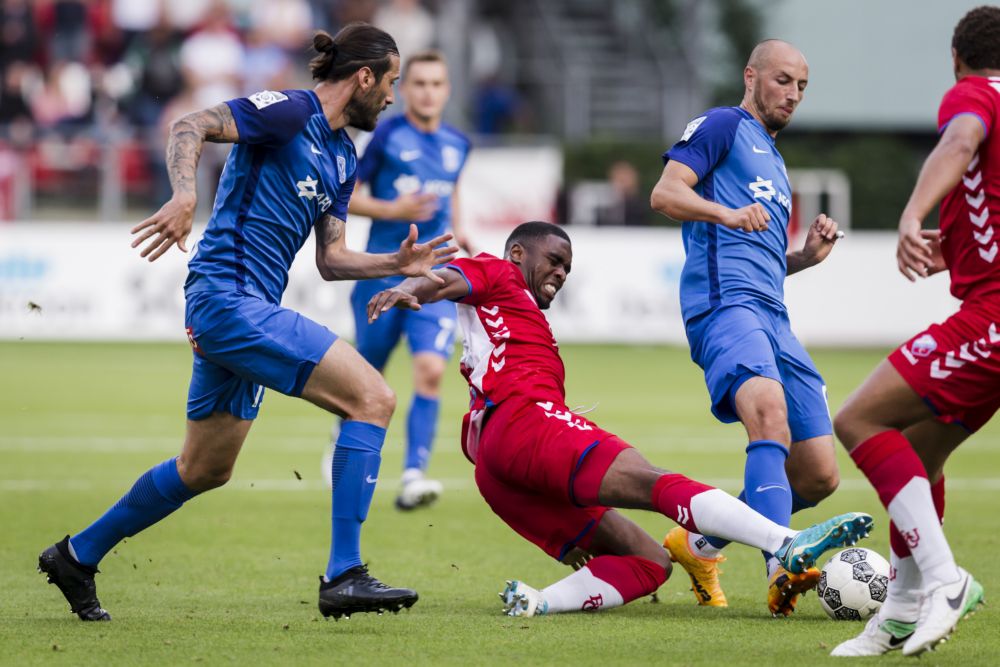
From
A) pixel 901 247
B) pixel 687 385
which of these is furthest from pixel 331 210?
pixel 687 385

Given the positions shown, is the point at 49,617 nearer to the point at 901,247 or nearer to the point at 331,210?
the point at 331,210

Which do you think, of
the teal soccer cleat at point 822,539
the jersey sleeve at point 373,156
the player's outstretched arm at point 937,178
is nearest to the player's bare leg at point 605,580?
the teal soccer cleat at point 822,539

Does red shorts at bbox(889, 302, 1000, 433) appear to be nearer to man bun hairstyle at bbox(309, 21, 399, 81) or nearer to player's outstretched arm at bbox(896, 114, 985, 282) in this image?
player's outstretched arm at bbox(896, 114, 985, 282)

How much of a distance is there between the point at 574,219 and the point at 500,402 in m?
19.5

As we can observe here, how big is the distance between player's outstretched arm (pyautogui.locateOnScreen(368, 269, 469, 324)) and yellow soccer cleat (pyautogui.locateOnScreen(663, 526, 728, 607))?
4.77 ft

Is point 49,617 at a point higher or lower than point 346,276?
lower

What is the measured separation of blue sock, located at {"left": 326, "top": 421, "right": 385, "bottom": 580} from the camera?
6191mm

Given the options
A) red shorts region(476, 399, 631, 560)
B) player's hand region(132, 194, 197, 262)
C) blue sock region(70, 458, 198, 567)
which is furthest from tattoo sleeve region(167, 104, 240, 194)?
red shorts region(476, 399, 631, 560)

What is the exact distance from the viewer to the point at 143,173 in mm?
24047

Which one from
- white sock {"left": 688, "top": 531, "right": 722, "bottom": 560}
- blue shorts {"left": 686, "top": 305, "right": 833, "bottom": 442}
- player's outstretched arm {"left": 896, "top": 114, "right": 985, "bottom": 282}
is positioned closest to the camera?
player's outstretched arm {"left": 896, "top": 114, "right": 985, "bottom": 282}

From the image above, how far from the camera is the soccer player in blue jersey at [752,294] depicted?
6.45m

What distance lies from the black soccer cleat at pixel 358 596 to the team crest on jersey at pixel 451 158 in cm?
535

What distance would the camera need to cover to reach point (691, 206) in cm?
654

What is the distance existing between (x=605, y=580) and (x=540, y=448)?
0.70 m
